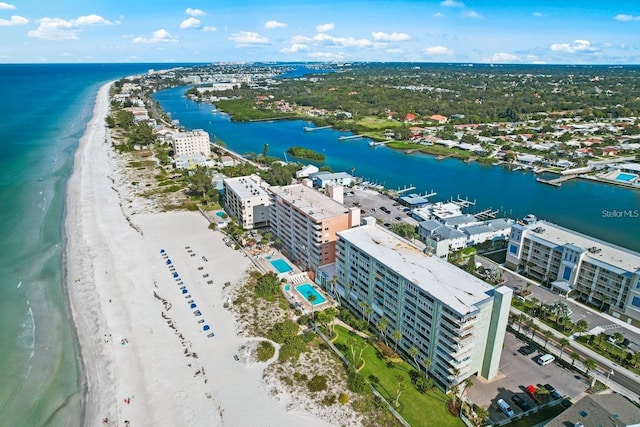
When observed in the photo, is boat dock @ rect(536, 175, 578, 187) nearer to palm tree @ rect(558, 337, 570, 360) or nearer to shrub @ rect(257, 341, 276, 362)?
palm tree @ rect(558, 337, 570, 360)

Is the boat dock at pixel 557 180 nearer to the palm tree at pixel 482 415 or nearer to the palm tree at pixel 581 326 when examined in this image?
the palm tree at pixel 581 326

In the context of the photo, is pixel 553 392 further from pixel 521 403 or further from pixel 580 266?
pixel 580 266

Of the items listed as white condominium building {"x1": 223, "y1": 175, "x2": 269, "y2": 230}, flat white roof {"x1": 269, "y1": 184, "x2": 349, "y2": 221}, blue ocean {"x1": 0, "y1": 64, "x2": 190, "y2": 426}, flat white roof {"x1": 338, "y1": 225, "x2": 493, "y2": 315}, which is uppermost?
flat white roof {"x1": 269, "y1": 184, "x2": 349, "y2": 221}

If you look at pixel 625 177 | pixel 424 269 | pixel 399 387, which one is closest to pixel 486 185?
pixel 625 177

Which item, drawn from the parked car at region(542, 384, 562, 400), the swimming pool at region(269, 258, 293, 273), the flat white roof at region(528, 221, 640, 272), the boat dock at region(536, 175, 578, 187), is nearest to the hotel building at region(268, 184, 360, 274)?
the swimming pool at region(269, 258, 293, 273)

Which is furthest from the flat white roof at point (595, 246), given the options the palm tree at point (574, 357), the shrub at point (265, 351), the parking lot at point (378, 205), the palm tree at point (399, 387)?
the shrub at point (265, 351)

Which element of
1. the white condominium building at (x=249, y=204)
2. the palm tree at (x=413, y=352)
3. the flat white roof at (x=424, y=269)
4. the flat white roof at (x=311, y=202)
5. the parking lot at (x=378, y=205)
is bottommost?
the parking lot at (x=378, y=205)
